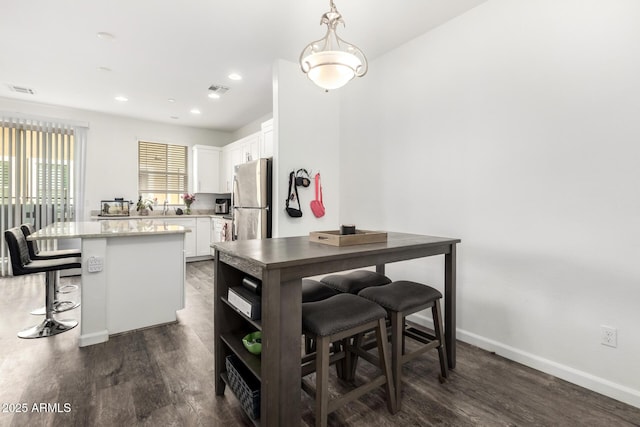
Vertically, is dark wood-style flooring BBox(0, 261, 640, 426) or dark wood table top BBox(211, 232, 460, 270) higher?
dark wood table top BBox(211, 232, 460, 270)

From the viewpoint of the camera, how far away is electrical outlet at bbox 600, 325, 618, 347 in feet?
5.95

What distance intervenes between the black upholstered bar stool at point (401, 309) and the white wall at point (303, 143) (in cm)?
176

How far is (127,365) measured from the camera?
2.13 metres

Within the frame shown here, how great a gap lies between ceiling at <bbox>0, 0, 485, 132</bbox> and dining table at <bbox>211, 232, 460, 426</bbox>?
6.37ft

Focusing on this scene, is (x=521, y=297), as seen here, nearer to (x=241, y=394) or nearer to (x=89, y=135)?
(x=241, y=394)

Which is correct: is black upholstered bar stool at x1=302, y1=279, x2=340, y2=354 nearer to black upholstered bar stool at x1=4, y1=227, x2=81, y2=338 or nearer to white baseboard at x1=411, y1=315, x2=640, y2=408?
white baseboard at x1=411, y1=315, x2=640, y2=408

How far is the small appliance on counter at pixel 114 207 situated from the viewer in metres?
5.15

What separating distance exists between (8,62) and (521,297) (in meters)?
5.49

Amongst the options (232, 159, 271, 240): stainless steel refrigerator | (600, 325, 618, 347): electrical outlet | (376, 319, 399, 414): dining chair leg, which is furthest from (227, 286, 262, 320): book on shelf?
(600, 325, 618, 347): electrical outlet

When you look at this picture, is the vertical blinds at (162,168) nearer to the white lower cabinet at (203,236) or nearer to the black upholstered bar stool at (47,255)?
the white lower cabinet at (203,236)

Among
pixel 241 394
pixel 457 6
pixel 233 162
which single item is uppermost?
pixel 457 6

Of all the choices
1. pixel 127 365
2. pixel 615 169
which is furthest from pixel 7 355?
pixel 615 169

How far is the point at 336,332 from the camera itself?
4.74 ft

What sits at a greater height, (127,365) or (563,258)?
(563,258)
